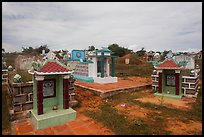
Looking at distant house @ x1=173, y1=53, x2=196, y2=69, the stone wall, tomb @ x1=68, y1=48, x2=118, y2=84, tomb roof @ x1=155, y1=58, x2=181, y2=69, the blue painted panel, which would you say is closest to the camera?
the stone wall

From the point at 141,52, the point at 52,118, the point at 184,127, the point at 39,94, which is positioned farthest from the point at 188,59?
the point at 141,52

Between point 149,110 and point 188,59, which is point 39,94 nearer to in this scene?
point 149,110

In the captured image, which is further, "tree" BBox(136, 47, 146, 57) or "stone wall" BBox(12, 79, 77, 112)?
"tree" BBox(136, 47, 146, 57)

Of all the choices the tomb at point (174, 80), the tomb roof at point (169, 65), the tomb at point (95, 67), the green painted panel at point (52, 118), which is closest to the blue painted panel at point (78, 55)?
the tomb at point (95, 67)

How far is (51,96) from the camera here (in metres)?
5.95

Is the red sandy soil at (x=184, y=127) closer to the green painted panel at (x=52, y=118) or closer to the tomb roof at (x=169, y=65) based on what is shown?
the green painted panel at (x=52, y=118)

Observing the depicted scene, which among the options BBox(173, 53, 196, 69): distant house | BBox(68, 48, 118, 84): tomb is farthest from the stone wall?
BBox(173, 53, 196, 69): distant house

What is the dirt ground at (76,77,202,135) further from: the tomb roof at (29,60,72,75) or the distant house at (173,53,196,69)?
the distant house at (173,53,196,69)

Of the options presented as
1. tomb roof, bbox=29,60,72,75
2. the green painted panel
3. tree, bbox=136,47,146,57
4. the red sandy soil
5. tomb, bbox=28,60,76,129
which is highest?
tree, bbox=136,47,146,57

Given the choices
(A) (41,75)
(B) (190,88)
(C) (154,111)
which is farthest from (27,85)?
(B) (190,88)

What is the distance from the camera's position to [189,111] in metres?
6.27

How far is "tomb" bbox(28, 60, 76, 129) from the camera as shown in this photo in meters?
5.11

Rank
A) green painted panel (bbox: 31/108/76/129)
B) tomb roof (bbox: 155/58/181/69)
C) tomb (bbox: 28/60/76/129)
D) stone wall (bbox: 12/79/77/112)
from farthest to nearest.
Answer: tomb roof (bbox: 155/58/181/69)
stone wall (bbox: 12/79/77/112)
tomb (bbox: 28/60/76/129)
green painted panel (bbox: 31/108/76/129)

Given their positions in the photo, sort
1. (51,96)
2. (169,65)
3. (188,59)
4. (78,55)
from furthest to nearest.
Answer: (78,55), (188,59), (169,65), (51,96)
